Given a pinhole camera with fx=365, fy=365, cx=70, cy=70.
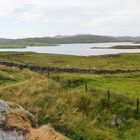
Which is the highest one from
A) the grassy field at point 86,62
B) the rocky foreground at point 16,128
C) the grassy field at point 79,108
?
the rocky foreground at point 16,128

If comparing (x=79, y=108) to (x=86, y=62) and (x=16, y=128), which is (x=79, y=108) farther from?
(x=86, y=62)

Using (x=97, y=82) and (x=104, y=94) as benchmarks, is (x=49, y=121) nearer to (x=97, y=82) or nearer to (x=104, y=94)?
(x=104, y=94)

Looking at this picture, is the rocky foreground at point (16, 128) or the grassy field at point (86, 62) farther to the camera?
the grassy field at point (86, 62)

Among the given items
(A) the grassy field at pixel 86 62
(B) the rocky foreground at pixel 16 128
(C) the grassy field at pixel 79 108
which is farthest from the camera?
(A) the grassy field at pixel 86 62

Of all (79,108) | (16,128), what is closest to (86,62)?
(79,108)

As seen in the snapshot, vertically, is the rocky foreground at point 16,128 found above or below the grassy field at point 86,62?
above

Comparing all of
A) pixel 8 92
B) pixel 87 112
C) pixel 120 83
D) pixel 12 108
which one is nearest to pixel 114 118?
pixel 87 112

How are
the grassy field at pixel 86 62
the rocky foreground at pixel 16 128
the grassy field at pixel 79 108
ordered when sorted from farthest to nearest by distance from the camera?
1. the grassy field at pixel 86 62
2. the grassy field at pixel 79 108
3. the rocky foreground at pixel 16 128

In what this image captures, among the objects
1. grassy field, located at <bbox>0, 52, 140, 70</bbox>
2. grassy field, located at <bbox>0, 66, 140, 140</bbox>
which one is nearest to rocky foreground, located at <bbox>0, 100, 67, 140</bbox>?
grassy field, located at <bbox>0, 66, 140, 140</bbox>

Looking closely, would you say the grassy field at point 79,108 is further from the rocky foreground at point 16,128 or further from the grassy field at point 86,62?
the grassy field at point 86,62

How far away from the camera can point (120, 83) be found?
42.8 m

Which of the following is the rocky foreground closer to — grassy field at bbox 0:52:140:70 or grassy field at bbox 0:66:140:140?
grassy field at bbox 0:66:140:140

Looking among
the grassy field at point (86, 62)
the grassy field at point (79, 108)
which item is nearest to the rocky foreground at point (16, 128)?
the grassy field at point (79, 108)

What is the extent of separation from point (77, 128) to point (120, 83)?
62.0ft
